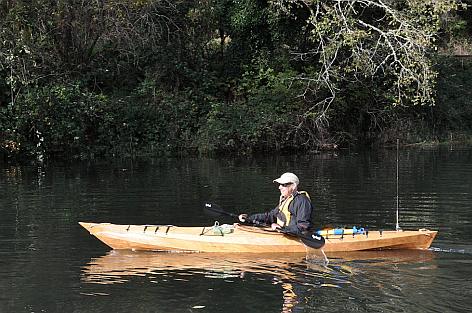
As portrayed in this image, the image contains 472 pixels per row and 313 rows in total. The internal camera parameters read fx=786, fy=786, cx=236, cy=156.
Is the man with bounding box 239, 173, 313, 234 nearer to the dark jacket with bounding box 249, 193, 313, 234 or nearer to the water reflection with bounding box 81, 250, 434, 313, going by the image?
the dark jacket with bounding box 249, 193, 313, 234

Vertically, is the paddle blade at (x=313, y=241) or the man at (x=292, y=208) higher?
the man at (x=292, y=208)

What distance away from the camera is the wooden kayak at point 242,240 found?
37.1 ft

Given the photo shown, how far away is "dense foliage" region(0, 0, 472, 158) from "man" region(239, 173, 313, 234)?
12.0 metres

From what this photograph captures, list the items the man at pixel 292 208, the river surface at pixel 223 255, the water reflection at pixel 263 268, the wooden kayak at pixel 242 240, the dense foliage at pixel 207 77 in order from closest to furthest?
the river surface at pixel 223 255 < the water reflection at pixel 263 268 < the man at pixel 292 208 < the wooden kayak at pixel 242 240 < the dense foliage at pixel 207 77

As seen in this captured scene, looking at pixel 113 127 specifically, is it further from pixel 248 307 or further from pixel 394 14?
pixel 248 307

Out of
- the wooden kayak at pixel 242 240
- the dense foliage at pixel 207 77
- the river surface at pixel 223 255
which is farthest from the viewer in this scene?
the dense foliage at pixel 207 77

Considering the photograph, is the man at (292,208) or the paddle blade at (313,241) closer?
the paddle blade at (313,241)

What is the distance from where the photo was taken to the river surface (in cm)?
902

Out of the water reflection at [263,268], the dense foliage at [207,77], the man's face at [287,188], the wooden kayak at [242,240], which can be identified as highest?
the dense foliage at [207,77]

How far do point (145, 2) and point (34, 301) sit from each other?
61.6 ft

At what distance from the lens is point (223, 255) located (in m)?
11.4

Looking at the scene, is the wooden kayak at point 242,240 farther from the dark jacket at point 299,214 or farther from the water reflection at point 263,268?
the dark jacket at point 299,214

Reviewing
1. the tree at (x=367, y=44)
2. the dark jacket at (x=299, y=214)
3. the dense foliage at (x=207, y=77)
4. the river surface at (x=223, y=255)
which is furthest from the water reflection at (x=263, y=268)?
the dense foliage at (x=207, y=77)

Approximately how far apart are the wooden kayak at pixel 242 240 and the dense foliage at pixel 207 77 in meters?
11.8
